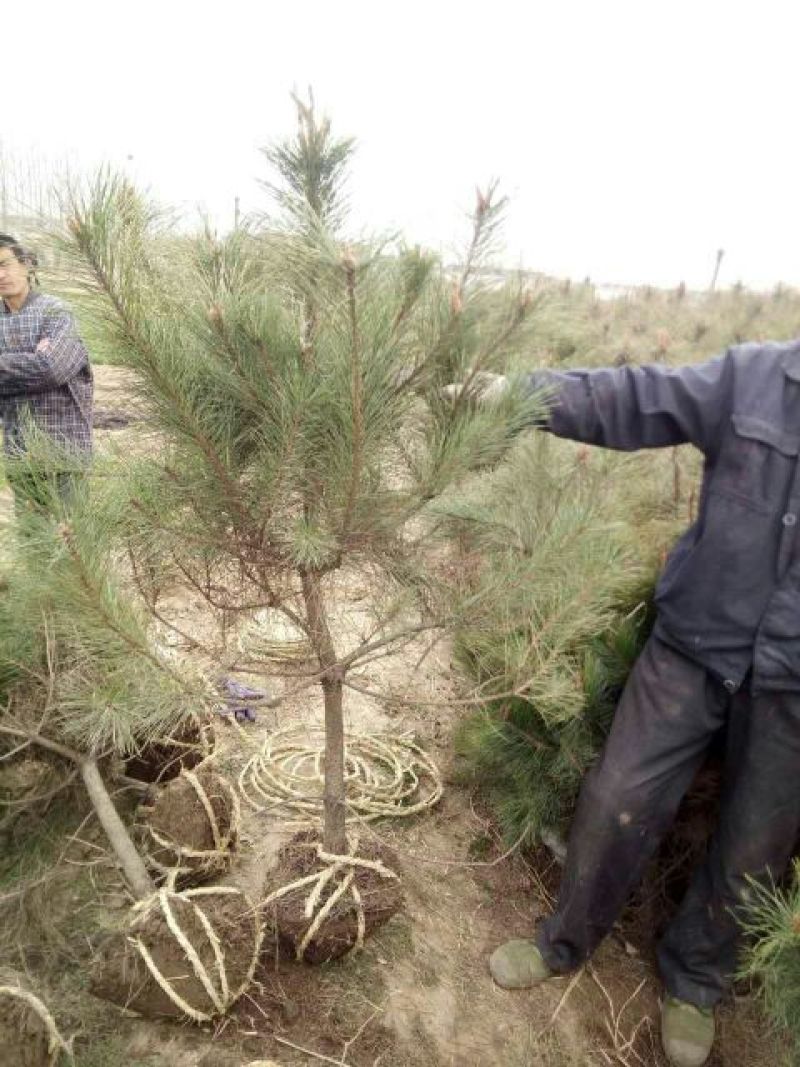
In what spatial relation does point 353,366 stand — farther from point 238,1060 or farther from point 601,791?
point 238,1060

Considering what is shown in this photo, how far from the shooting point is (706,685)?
1.92 metres

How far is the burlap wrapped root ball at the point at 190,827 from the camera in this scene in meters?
2.05

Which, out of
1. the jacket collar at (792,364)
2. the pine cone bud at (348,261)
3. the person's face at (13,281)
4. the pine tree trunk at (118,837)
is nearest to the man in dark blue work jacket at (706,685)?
the jacket collar at (792,364)

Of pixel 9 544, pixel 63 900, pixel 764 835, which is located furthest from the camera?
pixel 63 900

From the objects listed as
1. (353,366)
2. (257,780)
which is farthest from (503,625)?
(257,780)

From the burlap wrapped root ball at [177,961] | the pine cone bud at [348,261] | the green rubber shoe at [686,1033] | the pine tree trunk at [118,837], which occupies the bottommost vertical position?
the green rubber shoe at [686,1033]

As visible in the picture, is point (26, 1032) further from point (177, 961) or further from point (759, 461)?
point (759, 461)

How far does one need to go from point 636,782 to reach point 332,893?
862 mm

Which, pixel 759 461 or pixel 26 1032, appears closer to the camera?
pixel 26 1032

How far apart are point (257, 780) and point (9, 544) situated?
61.1 inches

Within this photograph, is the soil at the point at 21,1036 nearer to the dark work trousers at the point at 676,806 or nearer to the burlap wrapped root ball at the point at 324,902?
the burlap wrapped root ball at the point at 324,902

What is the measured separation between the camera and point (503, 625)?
1.72 metres

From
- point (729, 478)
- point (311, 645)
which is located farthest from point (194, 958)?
point (729, 478)

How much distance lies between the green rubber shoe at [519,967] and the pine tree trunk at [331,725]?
589 millimetres
